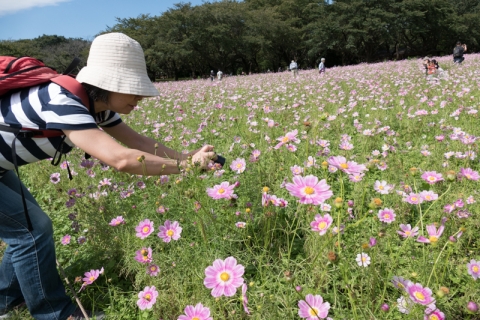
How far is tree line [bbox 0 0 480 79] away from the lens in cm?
2930

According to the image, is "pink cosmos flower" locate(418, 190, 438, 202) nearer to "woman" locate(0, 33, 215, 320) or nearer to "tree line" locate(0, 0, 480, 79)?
"woman" locate(0, 33, 215, 320)

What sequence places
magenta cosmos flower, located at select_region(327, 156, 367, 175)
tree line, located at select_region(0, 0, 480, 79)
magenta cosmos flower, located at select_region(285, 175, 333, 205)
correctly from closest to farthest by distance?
magenta cosmos flower, located at select_region(285, 175, 333, 205) < magenta cosmos flower, located at select_region(327, 156, 367, 175) < tree line, located at select_region(0, 0, 480, 79)

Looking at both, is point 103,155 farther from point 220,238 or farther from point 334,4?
point 334,4

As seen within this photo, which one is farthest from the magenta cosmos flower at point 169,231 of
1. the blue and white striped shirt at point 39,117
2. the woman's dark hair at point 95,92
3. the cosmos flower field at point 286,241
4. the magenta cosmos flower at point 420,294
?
the magenta cosmos flower at point 420,294

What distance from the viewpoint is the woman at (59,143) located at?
116 centimetres

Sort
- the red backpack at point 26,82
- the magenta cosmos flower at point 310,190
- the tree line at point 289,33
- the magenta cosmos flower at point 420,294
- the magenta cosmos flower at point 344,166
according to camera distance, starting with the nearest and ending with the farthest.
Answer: the magenta cosmos flower at point 420,294 → the magenta cosmos flower at point 310,190 → the magenta cosmos flower at point 344,166 → the red backpack at point 26,82 → the tree line at point 289,33

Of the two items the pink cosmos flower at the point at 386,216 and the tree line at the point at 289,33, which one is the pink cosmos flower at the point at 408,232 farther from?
the tree line at the point at 289,33

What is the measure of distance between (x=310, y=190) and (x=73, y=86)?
973 millimetres

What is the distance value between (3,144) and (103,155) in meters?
0.45

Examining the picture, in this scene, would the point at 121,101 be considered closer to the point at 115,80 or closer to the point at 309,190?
the point at 115,80

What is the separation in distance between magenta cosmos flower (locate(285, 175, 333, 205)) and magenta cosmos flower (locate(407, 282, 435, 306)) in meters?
0.35

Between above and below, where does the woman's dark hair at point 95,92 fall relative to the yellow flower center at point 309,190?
above

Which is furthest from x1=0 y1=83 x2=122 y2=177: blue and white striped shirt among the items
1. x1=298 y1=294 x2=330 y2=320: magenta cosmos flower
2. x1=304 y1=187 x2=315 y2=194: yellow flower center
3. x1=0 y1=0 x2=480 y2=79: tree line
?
x1=0 y1=0 x2=480 y2=79: tree line

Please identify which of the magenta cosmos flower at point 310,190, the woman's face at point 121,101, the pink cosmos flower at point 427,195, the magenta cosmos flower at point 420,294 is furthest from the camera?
the pink cosmos flower at point 427,195
